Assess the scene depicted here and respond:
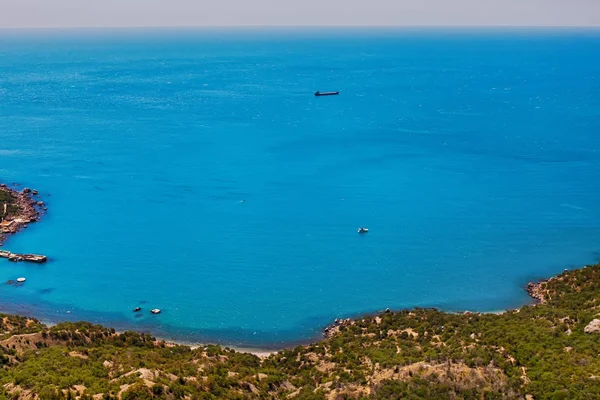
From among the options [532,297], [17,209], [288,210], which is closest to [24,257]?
[17,209]

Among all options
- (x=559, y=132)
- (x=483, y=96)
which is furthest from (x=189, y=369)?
(x=483, y=96)

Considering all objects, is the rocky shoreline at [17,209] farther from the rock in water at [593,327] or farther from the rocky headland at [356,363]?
the rock in water at [593,327]

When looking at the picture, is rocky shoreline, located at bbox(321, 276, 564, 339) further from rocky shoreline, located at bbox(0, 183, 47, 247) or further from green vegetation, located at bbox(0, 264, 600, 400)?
rocky shoreline, located at bbox(0, 183, 47, 247)

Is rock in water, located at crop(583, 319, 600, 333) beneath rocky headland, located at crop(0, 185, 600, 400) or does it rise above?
above

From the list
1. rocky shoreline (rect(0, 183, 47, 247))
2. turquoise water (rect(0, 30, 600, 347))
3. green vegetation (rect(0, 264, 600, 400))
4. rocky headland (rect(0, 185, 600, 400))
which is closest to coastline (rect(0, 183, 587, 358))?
rocky shoreline (rect(0, 183, 47, 247))

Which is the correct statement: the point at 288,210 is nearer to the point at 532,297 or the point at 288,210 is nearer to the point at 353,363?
the point at 532,297
